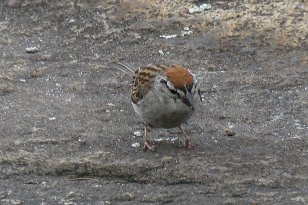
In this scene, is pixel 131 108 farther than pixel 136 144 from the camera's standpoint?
Yes

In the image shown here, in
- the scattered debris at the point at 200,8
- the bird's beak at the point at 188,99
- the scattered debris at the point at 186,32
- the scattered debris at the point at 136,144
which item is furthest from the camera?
the scattered debris at the point at 200,8

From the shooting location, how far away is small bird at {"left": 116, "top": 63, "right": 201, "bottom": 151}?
626cm

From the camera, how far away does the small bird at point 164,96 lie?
20.5ft

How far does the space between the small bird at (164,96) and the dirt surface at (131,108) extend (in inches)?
8.7

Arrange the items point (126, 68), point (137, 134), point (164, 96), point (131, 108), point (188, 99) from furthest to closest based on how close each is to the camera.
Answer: point (126, 68), point (131, 108), point (137, 134), point (164, 96), point (188, 99)

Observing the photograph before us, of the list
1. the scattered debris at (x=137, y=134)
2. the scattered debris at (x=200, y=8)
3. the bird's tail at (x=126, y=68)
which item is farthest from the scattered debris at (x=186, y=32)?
the scattered debris at (x=137, y=134)

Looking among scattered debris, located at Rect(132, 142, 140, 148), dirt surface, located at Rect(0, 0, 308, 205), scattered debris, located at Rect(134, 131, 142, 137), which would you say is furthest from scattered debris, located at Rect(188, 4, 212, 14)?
scattered debris, located at Rect(132, 142, 140, 148)

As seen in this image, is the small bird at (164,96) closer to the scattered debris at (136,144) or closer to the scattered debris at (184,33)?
the scattered debris at (136,144)

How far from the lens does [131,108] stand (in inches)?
287

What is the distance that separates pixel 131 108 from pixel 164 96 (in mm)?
892

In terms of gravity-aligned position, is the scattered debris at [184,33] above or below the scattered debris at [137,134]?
above

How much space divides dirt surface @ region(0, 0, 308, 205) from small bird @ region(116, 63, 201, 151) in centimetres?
22

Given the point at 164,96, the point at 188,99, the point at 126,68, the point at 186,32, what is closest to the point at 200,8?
the point at 186,32

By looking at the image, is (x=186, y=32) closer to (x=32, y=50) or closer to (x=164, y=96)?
(x=32, y=50)
